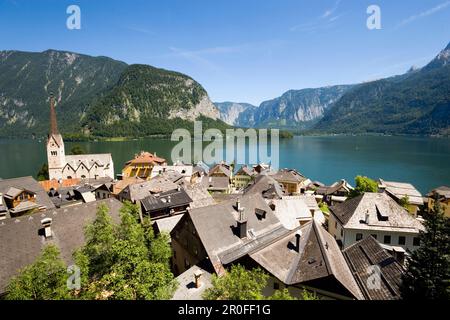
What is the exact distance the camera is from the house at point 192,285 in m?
17.4

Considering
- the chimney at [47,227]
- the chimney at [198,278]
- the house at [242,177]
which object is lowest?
the house at [242,177]

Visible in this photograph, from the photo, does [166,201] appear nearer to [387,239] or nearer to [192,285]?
[192,285]

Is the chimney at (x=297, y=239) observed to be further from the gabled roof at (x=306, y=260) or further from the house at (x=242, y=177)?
the house at (x=242, y=177)

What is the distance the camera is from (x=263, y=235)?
984 inches

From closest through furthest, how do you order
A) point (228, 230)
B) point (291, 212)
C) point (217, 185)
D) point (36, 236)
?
point (36, 236), point (228, 230), point (291, 212), point (217, 185)

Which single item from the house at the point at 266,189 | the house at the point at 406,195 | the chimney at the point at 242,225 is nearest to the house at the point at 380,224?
the chimney at the point at 242,225

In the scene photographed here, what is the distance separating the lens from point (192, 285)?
18.6m

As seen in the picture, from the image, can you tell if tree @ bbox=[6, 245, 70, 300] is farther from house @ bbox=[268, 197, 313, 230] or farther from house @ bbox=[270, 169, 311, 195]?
house @ bbox=[270, 169, 311, 195]

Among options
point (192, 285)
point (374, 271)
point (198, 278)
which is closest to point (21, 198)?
point (192, 285)

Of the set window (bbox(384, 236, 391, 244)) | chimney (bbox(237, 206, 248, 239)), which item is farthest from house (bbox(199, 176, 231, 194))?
chimney (bbox(237, 206, 248, 239))

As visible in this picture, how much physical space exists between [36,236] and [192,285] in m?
14.3

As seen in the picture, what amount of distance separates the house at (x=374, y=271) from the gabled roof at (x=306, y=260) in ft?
2.12
